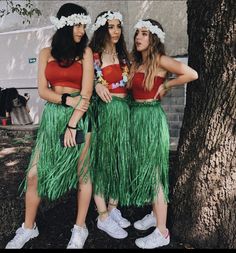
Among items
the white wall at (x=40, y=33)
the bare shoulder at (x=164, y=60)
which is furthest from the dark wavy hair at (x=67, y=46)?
the white wall at (x=40, y=33)

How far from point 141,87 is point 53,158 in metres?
0.77

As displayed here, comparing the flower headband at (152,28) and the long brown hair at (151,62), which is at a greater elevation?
the flower headband at (152,28)

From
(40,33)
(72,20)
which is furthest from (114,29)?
(40,33)

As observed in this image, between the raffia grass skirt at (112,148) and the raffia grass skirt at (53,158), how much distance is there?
132mm

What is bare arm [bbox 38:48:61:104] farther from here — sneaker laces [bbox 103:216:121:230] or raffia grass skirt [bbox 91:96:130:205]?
sneaker laces [bbox 103:216:121:230]

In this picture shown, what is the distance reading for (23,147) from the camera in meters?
5.51

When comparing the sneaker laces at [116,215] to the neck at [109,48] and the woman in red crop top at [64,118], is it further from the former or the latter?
the neck at [109,48]

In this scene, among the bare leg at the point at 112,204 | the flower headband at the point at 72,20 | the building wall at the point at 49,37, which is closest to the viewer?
the flower headband at the point at 72,20

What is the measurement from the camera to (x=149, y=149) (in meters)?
2.73

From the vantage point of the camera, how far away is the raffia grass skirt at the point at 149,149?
8.98 ft

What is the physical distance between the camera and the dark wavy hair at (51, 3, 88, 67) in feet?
8.31

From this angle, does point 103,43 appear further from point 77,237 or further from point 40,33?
point 40,33

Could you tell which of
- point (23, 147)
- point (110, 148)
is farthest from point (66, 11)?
point (23, 147)

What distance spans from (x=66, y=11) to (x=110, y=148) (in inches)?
37.8
